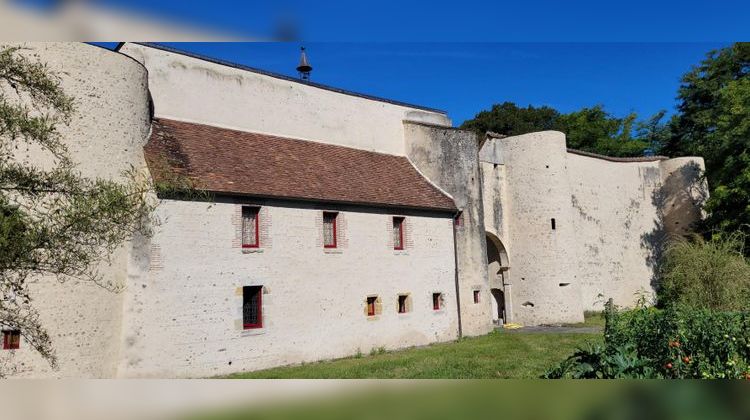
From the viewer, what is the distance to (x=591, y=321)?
22.7m

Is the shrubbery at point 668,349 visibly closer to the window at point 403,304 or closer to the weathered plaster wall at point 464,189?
the window at point 403,304

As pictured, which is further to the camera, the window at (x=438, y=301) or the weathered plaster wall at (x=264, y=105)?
the window at (x=438, y=301)

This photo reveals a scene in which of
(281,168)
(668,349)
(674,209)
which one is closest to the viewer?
(668,349)

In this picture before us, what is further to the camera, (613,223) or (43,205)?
(613,223)

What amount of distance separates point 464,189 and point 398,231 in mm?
3609

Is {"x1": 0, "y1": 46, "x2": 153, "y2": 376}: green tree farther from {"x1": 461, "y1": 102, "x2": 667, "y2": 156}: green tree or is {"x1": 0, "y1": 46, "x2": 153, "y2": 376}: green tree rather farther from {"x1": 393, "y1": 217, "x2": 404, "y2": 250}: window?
{"x1": 461, "y1": 102, "x2": 667, "y2": 156}: green tree

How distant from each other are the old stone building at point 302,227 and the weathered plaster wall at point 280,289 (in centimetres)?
4

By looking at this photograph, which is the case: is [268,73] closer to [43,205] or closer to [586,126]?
[43,205]

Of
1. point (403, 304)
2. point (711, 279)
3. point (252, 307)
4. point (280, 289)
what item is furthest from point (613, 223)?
point (252, 307)

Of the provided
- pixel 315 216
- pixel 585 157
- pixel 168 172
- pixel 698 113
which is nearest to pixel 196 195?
pixel 168 172

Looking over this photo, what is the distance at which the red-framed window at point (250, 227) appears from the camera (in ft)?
45.8

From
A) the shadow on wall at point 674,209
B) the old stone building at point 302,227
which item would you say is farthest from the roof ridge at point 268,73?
the shadow on wall at point 674,209

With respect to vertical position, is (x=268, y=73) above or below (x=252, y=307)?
above

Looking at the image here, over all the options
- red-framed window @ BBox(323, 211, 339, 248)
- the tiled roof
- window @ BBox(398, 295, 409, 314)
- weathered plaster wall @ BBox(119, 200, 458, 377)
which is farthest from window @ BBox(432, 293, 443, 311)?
red-framed window @ BBox(323, 211, 339, 248)
